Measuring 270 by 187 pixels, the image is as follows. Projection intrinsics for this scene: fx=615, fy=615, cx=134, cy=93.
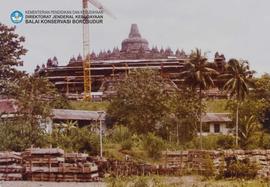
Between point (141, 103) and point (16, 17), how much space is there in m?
19.4

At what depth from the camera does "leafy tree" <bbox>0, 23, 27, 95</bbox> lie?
31.6 feet

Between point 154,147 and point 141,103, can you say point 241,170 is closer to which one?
point 154,147

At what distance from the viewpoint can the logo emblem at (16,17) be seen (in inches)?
288

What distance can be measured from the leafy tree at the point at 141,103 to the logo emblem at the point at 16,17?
733 inches

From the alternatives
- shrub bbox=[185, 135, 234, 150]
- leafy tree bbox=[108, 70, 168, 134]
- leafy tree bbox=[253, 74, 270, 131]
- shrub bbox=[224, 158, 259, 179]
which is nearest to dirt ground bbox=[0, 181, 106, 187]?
shrub bbox=[224, 158, 259, 179]

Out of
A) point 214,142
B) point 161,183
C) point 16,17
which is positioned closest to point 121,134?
point 214,142

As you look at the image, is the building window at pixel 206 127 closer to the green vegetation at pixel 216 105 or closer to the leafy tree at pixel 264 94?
the leafy tree at pixel 264 94

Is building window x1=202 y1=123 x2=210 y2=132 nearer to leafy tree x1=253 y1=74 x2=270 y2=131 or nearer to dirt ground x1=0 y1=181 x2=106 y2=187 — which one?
leafy tree x1=253 y1=74 x2=270 y2=131

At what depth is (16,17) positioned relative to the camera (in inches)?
290

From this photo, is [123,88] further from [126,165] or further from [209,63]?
[126,165]

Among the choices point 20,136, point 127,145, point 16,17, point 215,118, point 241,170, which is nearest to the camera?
point 16,17

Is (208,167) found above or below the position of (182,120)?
below

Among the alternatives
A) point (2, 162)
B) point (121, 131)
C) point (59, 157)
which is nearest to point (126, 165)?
point (59, 157)

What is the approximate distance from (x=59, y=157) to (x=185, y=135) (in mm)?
8994
